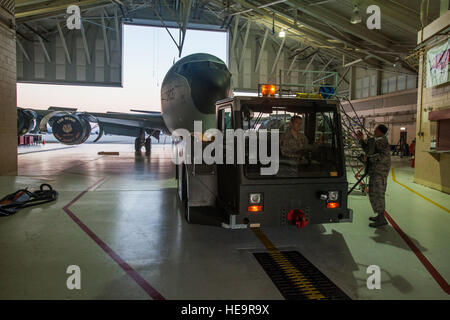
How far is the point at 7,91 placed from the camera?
12.3 metres

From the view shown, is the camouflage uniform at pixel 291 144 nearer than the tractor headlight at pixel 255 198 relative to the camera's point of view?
No

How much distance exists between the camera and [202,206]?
546cm

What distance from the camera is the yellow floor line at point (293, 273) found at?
11.3 feet

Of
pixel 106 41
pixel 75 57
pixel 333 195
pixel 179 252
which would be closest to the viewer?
pixel 179 252

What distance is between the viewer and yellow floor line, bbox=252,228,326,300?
3432 mm

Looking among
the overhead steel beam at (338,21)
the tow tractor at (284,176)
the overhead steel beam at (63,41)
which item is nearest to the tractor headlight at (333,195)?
the tow tractor at (284,176)

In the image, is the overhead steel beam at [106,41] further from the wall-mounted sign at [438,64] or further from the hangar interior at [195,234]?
the wall-mounted sign at [438,64]

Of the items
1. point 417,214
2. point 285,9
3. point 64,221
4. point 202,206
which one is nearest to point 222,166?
point 202,206

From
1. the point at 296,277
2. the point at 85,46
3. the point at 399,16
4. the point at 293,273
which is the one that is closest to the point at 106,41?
the point at 85,46

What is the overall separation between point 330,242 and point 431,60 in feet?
28.7

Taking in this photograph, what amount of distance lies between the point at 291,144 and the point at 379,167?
2.41 m

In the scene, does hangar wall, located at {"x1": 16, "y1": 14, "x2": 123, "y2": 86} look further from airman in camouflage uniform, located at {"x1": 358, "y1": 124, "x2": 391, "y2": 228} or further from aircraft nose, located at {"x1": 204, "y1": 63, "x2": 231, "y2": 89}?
airman in camouflage uniform, located at {"x1": 358, "y1": 124, "x2": 391, "y2": 228}
